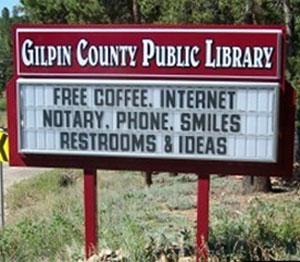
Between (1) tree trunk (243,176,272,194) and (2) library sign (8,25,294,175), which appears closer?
(2) library sign (8,25,294,175)

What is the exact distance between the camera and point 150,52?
855 centimetres

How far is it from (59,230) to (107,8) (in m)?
14.7

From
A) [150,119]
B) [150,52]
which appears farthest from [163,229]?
[150,52]

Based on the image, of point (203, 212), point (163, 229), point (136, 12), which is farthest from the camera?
point (136, 12)

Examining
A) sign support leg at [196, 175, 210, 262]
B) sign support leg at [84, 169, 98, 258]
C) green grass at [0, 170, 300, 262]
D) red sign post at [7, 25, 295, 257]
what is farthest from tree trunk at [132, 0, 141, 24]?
sign support leg at [196, 175, 210, 262]

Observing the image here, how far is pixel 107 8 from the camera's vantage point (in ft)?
81.2

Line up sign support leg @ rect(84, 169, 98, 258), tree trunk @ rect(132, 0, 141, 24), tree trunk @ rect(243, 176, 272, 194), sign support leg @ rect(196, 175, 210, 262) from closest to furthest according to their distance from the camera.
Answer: sign support leg @ rect(196, 175, 210, 262) < sign support leg @ rect(84, 169, 98, 258) < tree trunk @ rect(243, 176, 272, 194) < tree trunk @ rect(132, 0, 141, 24)

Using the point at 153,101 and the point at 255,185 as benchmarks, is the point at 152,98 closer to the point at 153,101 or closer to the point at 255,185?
the point at 153,101

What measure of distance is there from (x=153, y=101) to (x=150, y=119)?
198 mm

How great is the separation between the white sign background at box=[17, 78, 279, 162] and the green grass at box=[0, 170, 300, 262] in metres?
0.97

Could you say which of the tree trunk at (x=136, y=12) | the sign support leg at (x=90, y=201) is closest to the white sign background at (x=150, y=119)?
the sign support leg at (x=90, y=201)

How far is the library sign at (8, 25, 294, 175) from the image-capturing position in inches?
328

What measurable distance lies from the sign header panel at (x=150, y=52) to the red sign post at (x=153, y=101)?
0.4 inches

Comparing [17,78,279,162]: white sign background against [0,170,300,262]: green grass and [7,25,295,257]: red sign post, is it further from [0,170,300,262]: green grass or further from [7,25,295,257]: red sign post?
[0,170,300,262]: green grass
